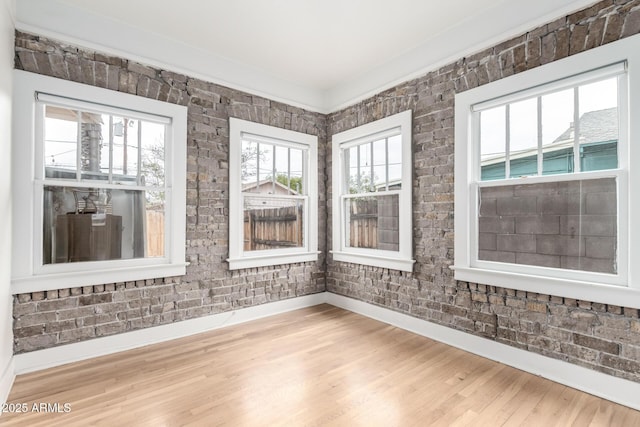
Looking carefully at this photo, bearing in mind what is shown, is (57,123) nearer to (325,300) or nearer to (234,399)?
(234,399)

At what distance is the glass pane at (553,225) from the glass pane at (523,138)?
156mm

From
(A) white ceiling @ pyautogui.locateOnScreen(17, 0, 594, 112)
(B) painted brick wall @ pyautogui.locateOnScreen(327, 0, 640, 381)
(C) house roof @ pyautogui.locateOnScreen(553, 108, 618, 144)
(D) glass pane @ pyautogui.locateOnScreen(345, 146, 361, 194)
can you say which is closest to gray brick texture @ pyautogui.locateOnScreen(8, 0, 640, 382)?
(B) painted brick wall @ pyautogui.locateOnScreen(327, 0, 640, 381)

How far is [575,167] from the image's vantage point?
2383mm

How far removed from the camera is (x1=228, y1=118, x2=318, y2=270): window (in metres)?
3.62

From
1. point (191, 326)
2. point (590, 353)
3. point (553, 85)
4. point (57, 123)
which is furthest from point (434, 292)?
point (57, 123)

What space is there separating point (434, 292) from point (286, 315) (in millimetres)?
1785

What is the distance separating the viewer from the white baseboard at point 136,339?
8.35 feet

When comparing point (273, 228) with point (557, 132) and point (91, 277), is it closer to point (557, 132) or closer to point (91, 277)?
point (91, 277)

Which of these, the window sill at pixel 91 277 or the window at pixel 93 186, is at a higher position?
the window at pixel 93 186

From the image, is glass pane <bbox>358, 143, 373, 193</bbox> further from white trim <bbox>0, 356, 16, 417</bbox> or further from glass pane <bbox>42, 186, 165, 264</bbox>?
white trim <bbox>0, 356, 16, 417</bbox>

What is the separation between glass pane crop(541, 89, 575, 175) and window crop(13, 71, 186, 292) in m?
3.27

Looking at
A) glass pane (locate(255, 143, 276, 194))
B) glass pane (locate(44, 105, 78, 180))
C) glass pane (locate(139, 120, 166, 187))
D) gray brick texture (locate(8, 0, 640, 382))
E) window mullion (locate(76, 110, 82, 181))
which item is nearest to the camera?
gray brick texture (locate(8, 0, 640, 382))

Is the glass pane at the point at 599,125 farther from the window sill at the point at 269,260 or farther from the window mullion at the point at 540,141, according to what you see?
the window sill at the point at 269,260

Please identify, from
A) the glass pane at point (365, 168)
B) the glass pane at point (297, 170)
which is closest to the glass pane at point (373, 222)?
the glass pane at point (365, 168)
